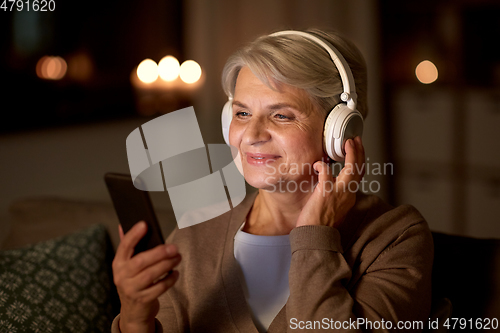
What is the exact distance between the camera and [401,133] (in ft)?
9.66

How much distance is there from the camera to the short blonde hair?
3.13ft

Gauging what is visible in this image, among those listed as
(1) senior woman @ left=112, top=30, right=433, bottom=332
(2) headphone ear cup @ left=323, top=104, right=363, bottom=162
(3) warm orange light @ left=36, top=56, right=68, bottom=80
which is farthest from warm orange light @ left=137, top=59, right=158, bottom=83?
(2) headphone ear cup @ left=323, top=104, right=363, bottom=162

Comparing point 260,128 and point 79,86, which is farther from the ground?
point 79,86

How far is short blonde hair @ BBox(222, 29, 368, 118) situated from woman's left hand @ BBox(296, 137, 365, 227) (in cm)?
13

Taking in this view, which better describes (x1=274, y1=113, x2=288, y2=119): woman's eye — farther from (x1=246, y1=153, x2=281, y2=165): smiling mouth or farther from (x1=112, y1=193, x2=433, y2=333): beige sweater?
(x1=112, y1=193, x2=433, y2=333): beige sweater

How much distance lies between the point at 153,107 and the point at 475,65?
2.07 meters

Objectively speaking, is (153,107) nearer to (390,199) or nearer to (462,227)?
(390,199)

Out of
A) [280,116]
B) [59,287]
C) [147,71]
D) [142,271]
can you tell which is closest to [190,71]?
[147,71]

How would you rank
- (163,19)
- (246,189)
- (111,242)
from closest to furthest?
(246,189)
(111,242)
(163,19)

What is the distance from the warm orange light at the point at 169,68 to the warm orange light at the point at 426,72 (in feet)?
5.39

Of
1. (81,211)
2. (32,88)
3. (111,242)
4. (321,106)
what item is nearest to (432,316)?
(321,106)

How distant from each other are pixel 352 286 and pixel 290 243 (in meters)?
0.16

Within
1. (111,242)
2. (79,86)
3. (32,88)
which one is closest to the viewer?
(111,242)

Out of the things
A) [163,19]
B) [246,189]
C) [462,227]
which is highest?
[163,19]
